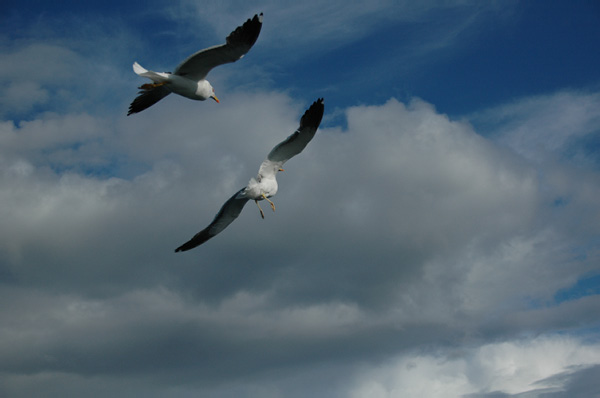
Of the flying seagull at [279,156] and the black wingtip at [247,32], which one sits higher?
the black wingtip at [247,32]

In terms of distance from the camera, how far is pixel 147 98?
3272 centimetres

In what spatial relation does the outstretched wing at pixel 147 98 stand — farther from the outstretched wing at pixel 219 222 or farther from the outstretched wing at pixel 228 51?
the outstretched wing at pixel 219 222

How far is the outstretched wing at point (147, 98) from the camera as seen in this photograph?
32375 millimetres

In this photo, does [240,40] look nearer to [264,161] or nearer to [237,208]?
[264,161]

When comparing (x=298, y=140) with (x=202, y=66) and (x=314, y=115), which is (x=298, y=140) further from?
(x=202, y=66)

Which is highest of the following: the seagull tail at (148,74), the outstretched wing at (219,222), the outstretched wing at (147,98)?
the outstretched wing at (147,98)

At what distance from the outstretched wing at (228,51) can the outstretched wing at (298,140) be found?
152 inches

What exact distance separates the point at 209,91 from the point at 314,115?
4817mm

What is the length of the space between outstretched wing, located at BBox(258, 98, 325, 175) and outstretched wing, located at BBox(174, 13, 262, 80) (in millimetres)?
3866

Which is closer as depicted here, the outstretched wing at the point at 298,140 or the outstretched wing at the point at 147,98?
the outstretched wing at the point at 298,140

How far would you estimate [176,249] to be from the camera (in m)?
33.4

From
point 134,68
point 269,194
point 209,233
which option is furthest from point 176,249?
point 134,68

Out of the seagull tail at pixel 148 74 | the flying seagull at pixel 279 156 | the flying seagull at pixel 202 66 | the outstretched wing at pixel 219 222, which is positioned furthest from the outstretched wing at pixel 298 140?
the seagull tail at pixel 148 74

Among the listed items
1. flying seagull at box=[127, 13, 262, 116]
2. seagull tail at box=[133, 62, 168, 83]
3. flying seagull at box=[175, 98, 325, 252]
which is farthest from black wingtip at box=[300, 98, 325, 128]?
seagull tail at box=[133, 62, 168, 83]
